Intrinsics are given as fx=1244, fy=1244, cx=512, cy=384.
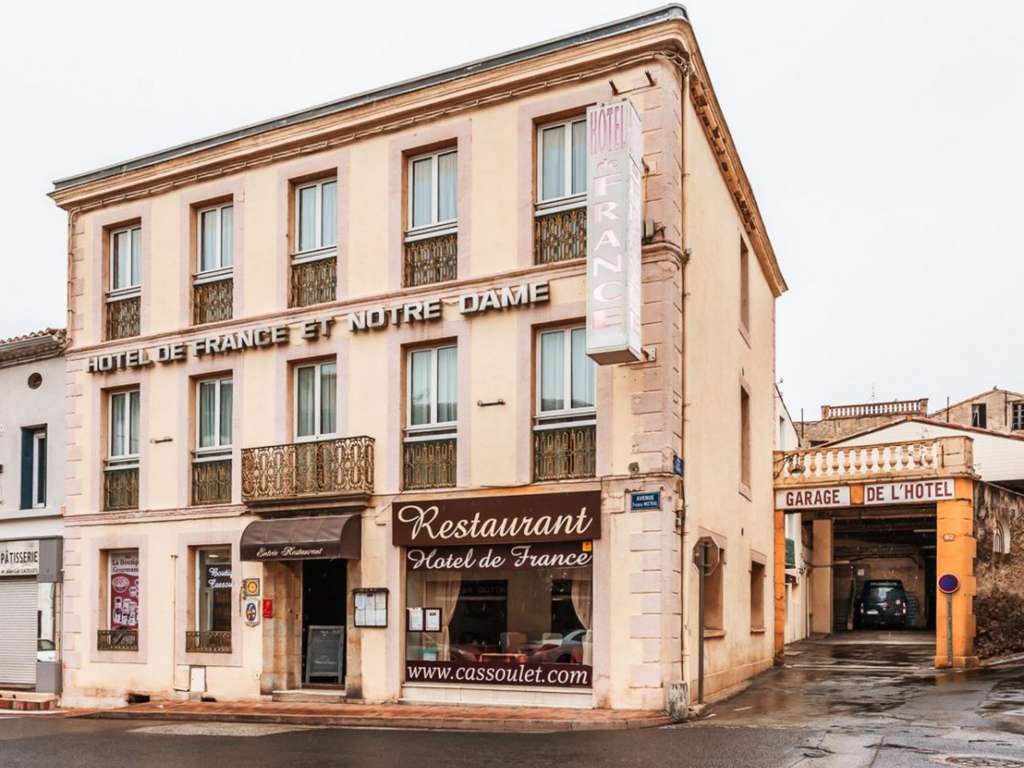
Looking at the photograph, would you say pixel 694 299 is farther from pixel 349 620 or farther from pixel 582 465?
pixel 349 620

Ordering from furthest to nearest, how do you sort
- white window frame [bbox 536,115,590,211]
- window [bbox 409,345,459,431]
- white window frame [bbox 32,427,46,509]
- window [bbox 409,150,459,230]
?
white window frame [bbox 32,427,46,509] < window [bbox 409,150,459,230] < window [bbox 409,345,459,431] < white window frame [bbox 536,115,590,211]

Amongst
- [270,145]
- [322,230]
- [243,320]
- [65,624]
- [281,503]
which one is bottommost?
[65,624]

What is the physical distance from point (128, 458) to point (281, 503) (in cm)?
403

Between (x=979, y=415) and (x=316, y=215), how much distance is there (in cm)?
3975

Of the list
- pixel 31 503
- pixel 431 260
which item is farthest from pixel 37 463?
pixel 431 260

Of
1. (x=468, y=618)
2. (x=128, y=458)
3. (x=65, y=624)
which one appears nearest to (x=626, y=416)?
(x=468, y=618)

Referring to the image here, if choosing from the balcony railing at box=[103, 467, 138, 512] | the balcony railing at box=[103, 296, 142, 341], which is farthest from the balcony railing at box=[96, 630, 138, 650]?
the balcony railing at box=[103, 296, 142, 341]

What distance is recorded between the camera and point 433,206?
19.0 m

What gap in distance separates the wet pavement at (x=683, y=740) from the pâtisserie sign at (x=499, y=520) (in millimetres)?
2981

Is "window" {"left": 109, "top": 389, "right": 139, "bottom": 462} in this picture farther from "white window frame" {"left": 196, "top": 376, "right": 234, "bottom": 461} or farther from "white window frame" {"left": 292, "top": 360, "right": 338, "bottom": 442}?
"white window frame" {"left": 292, "top": 360, "right": 338, "bottom": 442}

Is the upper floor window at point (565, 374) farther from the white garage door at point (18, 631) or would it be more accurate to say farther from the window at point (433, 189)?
the white garage door at point (18, 631)

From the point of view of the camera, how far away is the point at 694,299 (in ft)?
58.9

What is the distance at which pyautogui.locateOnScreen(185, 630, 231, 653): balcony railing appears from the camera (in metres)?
20.0

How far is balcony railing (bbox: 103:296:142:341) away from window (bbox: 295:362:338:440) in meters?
3.86
